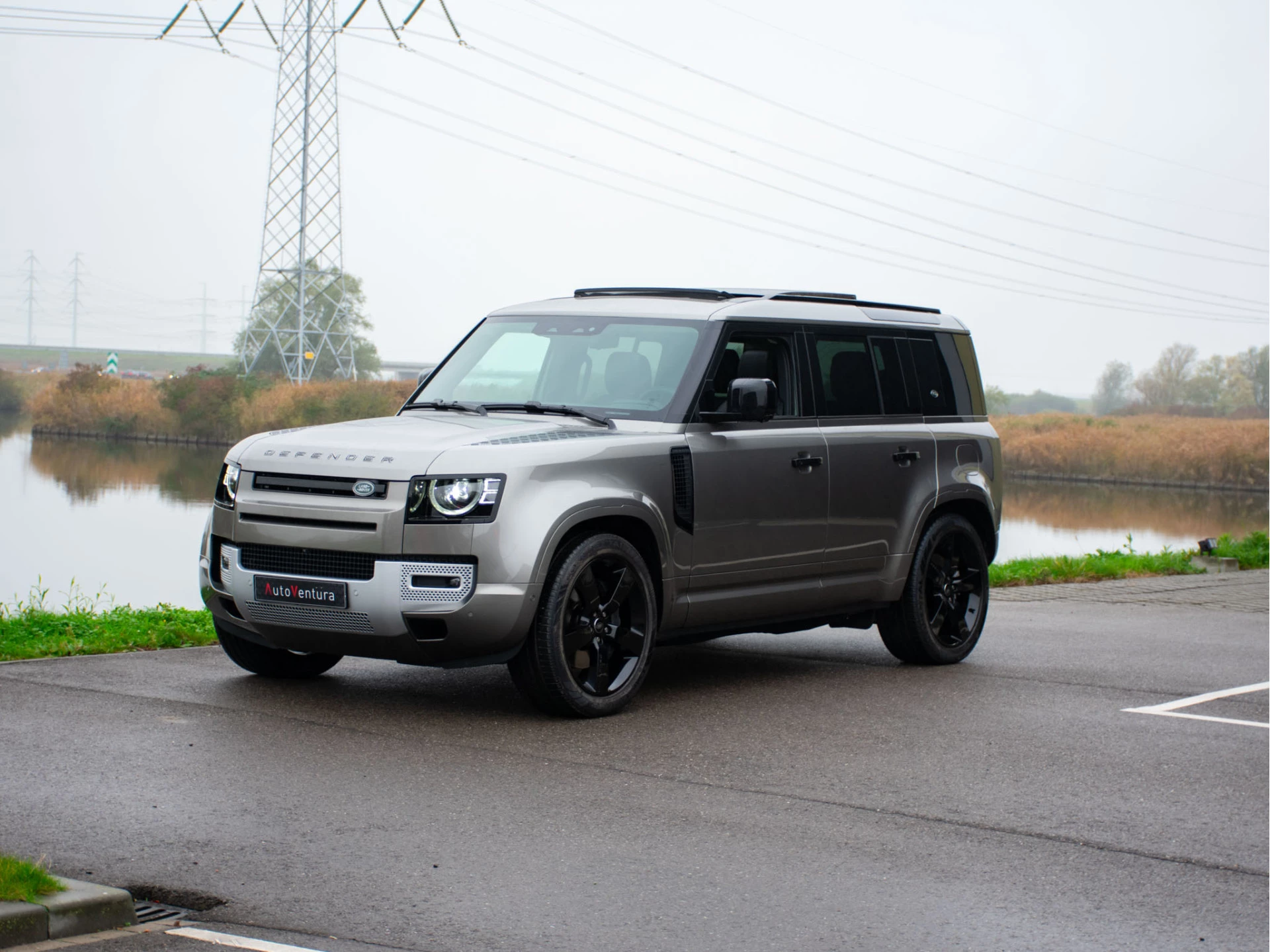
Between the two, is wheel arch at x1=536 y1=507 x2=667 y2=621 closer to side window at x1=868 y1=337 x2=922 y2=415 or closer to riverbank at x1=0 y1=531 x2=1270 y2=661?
side window at x1=868 y1=337 x2=922 y2=415

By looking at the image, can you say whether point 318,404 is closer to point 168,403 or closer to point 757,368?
point 168,403

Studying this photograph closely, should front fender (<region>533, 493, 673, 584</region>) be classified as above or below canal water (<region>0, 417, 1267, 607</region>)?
above

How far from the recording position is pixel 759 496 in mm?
8766

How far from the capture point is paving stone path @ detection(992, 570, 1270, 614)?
1538cm

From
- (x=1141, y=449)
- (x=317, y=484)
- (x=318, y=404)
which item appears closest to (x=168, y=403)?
(x=318, y=404)

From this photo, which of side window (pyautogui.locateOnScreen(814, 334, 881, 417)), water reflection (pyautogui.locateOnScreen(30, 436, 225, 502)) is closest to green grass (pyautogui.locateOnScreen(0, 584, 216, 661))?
side window (pyautogui.locateOnScreen(814, 334, 881, 417))

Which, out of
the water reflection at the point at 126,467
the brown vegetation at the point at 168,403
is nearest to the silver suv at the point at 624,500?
the water reflection at the point at 126,467

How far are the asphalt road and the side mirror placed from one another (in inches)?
61.1

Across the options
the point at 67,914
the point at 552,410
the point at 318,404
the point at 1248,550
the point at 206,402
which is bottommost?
the point at 1248,550

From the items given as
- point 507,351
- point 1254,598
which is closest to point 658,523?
point 507,351

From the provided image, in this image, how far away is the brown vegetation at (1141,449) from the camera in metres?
44.4

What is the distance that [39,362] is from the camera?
116 meters

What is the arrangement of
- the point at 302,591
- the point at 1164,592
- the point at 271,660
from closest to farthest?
the point at 302,591 → the point at 271,660 → the point at 1164,592

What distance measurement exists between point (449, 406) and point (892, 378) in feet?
9.39
